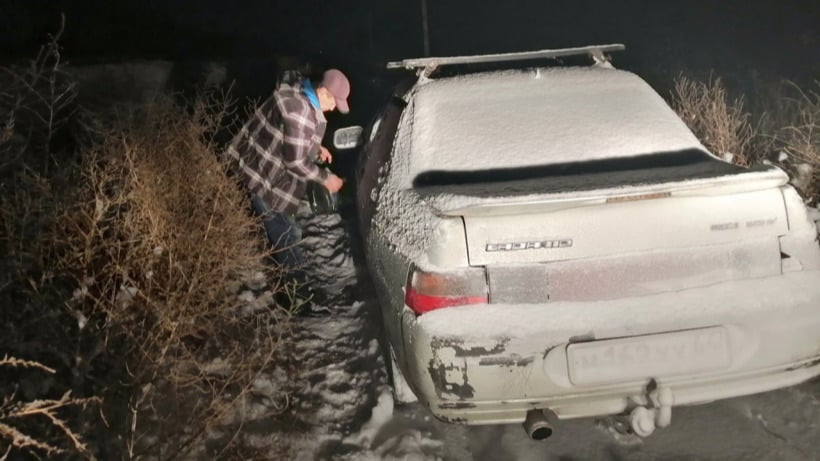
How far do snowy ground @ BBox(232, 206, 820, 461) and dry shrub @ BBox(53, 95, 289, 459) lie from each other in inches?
13.6

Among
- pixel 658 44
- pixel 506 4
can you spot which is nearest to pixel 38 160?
pixel 658 44

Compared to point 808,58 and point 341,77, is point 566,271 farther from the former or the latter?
point 808,58

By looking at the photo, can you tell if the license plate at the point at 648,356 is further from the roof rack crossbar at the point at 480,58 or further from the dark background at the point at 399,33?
the dark background at the point at 399,33

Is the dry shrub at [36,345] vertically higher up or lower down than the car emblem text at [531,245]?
lower down

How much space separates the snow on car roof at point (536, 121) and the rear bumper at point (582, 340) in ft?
3.07

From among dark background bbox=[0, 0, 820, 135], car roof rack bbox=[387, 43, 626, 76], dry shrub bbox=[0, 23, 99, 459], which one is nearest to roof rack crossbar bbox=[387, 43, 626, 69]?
car roof rack bbox=[387, 43, 626, 76]

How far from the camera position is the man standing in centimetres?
378

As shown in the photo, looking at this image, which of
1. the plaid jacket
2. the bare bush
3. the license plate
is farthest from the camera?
the plaid jacket

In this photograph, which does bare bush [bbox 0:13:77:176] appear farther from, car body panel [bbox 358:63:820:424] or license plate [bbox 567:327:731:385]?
license plate [bbox 567:327:731:385]

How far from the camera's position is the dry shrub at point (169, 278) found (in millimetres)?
2930

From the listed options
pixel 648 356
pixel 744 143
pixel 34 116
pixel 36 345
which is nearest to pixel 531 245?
pixel 648 356

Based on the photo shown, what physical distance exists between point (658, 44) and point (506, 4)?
407 centimetres

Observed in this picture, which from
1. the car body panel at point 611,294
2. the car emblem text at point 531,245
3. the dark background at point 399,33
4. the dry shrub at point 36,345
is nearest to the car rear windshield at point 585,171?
the car body panel at point 611,294

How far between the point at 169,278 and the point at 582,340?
6.93 feet
